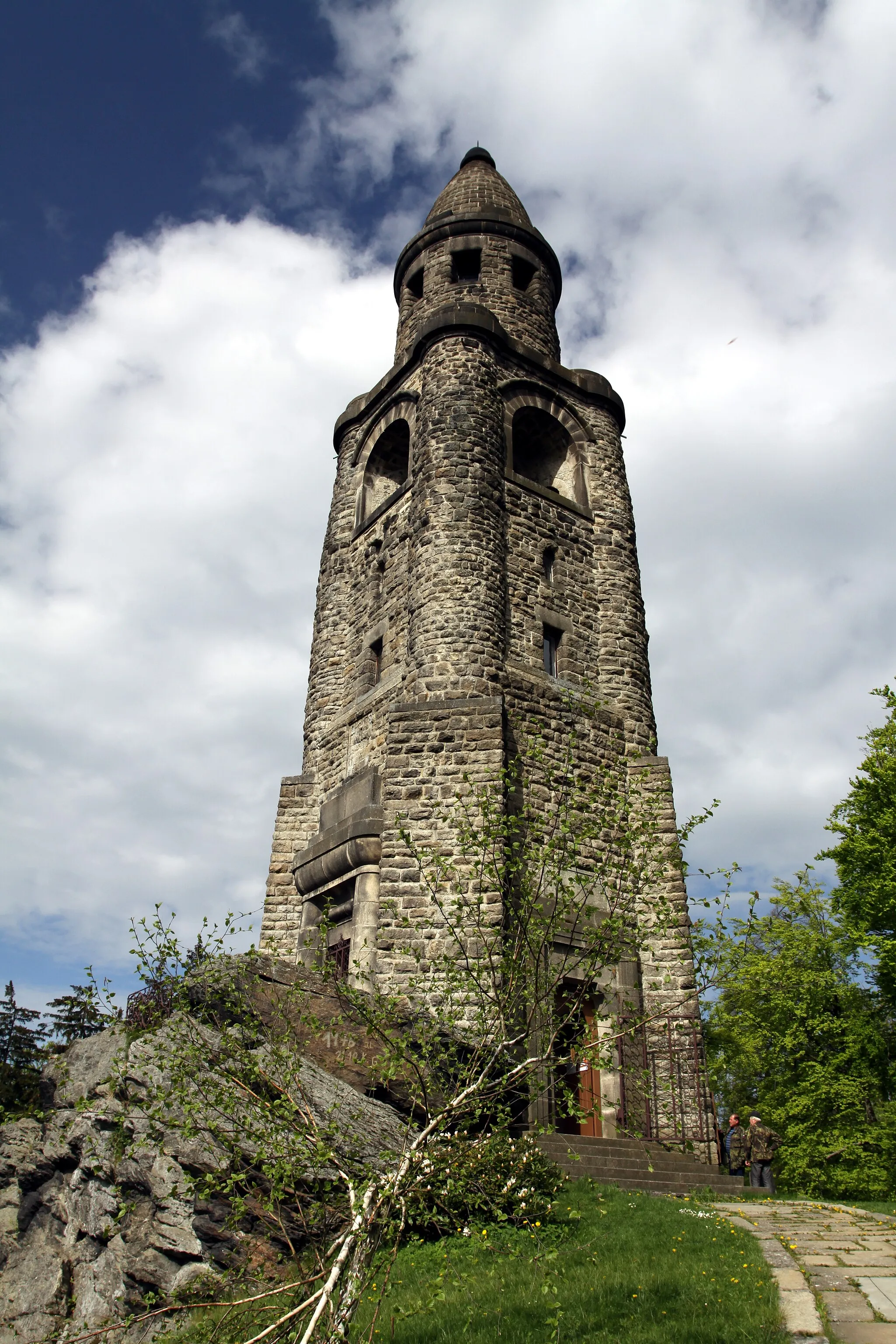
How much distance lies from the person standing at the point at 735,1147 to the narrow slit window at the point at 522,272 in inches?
610

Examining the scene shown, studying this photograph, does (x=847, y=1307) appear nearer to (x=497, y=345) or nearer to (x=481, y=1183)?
(x=481, y=1183)

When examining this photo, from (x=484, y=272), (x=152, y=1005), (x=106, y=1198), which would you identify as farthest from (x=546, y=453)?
(x=106, y=1198)

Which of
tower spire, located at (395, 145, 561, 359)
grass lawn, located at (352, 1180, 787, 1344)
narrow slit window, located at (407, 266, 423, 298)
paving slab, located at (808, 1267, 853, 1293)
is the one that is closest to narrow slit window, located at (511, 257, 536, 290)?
tower spire, located at (395, 145, 561, 359)

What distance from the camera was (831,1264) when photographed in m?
6.23

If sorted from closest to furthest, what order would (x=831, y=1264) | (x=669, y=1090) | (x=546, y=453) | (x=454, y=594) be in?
(x=831, y=1264)
(x=669, y=1090)
(x=454, y=594)
(x=546, y=453)

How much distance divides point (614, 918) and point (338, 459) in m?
13.9

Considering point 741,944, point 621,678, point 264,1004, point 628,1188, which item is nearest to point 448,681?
point 621,678

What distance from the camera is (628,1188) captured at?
8867 millimetres

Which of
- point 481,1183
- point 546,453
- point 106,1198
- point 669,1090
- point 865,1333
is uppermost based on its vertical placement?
point 546,453

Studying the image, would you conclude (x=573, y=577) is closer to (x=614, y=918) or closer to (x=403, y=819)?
(x=403, y=819)

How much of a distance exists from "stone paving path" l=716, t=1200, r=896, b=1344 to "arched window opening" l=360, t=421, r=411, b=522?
1223cm

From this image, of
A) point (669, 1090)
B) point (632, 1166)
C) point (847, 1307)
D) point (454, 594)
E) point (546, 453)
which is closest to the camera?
point (847, 1307)

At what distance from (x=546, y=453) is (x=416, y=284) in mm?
5669

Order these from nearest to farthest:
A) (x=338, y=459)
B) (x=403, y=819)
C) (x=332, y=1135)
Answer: (x=332, y=1135)
(x=403, y=819)
(x=338, y=459)
